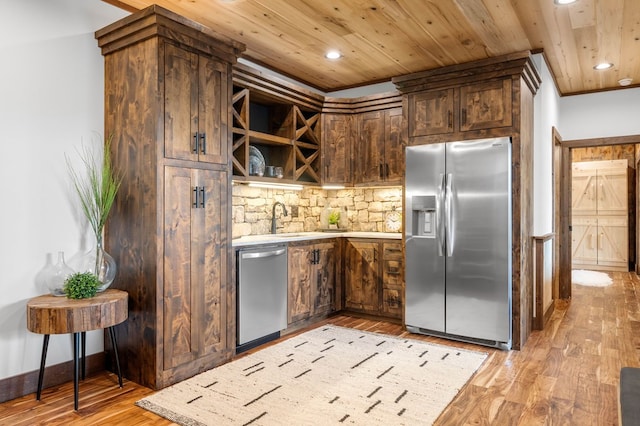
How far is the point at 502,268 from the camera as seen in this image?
146 inches

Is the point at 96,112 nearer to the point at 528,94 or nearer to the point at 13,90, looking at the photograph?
the point at 13,90

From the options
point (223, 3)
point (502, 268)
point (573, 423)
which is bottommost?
point (573, 423)

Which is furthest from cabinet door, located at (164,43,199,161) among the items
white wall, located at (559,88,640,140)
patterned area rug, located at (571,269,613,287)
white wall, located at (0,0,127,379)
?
patterned area rug, located at (571,269,613,287)

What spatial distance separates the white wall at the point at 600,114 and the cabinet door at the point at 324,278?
144 inches

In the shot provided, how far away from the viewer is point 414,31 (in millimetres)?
3650

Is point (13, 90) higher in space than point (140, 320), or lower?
higher

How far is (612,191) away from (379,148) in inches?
245

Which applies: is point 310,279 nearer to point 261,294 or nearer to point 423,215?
point 261,294

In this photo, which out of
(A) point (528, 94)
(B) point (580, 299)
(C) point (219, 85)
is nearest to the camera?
(C) point (219, 85)

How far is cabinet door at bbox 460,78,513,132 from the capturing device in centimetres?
375

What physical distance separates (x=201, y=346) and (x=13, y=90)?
2.11 metres

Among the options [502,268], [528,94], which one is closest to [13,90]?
[502,268]

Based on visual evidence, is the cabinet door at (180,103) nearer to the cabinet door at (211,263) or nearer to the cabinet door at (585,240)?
the cabinet door at (211,263)

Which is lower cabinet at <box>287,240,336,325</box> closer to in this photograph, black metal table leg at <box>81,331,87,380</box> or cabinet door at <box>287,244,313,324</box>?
cabinet door at <box>287,244,313,324</box>
